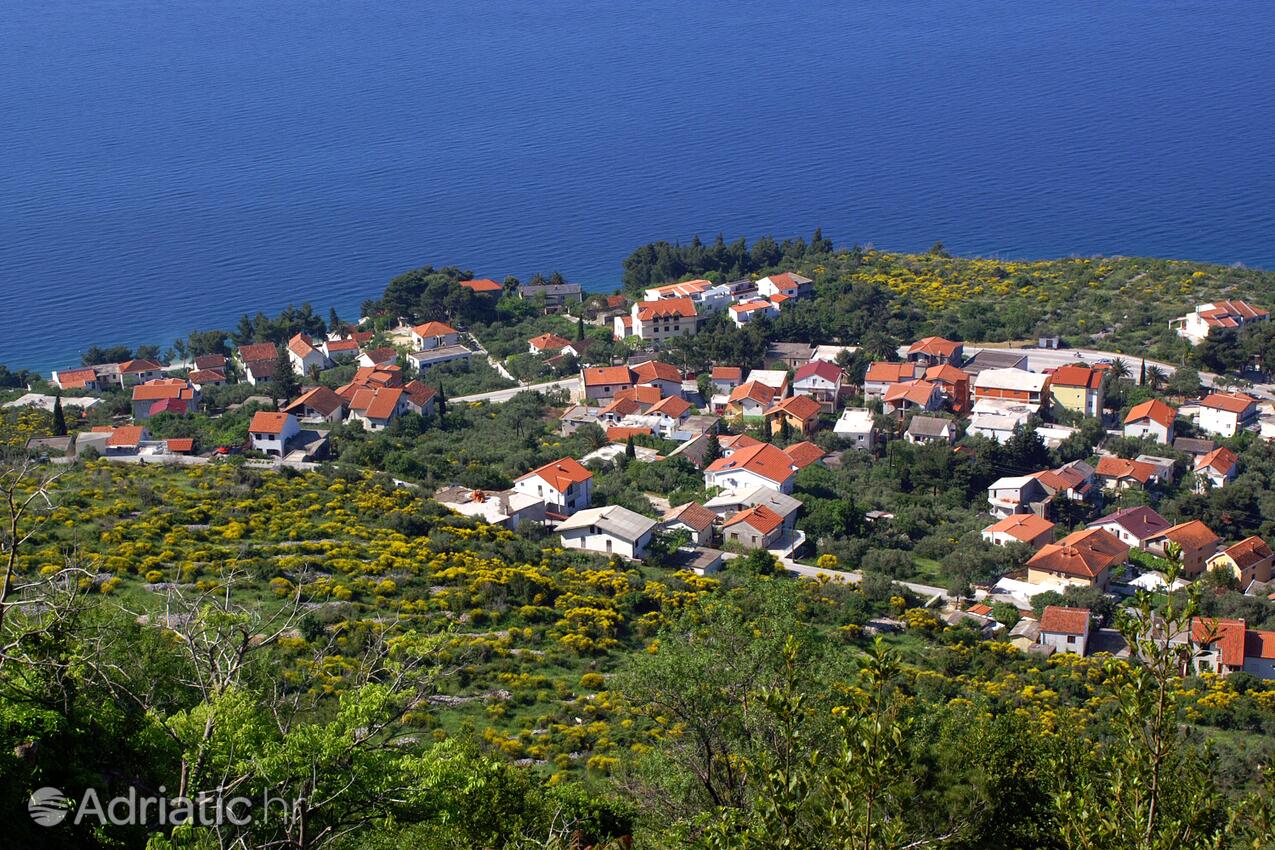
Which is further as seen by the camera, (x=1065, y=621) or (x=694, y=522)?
(x=694, y=522)

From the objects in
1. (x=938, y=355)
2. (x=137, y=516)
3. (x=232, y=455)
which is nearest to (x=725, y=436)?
(x=938, y=355)

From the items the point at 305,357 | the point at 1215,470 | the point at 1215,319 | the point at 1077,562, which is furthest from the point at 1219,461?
the point at 305,357

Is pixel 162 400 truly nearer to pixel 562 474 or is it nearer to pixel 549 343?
pixel 549 343

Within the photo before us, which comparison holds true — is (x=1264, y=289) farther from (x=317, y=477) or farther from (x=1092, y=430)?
(x=317, y=477)

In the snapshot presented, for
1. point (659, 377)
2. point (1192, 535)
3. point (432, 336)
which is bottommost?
point (1192, 535)

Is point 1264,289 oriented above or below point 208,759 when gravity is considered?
below

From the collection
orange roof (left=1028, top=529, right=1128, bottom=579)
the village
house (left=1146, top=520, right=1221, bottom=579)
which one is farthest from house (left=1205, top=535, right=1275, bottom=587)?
orange roof (left=1028, top=529, right=1128, bottom=579)

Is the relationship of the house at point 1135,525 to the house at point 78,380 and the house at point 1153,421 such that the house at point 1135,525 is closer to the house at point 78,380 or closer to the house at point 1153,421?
the house at point 1153,421
